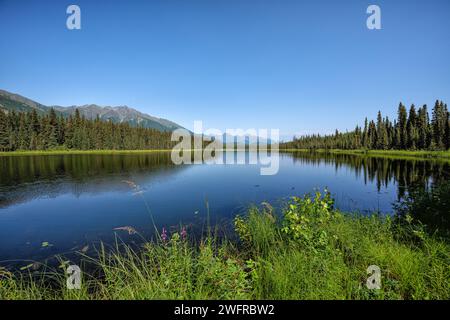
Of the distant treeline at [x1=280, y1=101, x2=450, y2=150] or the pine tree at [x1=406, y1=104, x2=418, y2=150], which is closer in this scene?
the distant treeline at [x1=280, y1=101, x2=450, y2=150]

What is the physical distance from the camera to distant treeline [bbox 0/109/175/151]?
7912 cm

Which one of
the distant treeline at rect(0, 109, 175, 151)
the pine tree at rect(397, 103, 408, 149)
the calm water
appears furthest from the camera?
the distant treeline at rect(0, 109, 175, 151)

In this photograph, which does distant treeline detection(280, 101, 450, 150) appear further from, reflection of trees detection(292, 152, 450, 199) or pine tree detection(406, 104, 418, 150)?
reflection of trees detection(292, 152, 450, 199)

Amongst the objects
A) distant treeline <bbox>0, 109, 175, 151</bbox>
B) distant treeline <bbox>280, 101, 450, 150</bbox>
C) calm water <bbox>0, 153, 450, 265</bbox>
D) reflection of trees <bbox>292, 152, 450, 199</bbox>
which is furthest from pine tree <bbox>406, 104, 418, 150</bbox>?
distant treeline <bbox>0, 109, 175, 151</bbox>

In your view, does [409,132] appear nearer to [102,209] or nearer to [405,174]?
[405,174]

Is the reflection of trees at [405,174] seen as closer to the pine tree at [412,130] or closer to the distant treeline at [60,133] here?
the pine tree at [412,130]

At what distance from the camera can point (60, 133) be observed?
3679 inches

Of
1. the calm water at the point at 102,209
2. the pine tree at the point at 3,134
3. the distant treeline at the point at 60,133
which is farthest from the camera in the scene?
the distant treeline at the point at 60,133

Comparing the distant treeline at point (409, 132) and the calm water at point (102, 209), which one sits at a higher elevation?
the distant treeline at point (409, 132)

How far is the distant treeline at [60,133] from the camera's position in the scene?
260 feet

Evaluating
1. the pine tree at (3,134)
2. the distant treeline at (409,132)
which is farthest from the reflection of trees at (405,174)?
the pine tree at (3,134)

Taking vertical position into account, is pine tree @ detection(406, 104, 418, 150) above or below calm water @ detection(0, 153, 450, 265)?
above

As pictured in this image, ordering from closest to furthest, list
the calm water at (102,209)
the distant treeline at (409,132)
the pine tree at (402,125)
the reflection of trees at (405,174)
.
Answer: the calm water at (102,209) < the reflection of trees at (405,174) < the distant treeline at (409,132) < the pine tree at (402,125)
